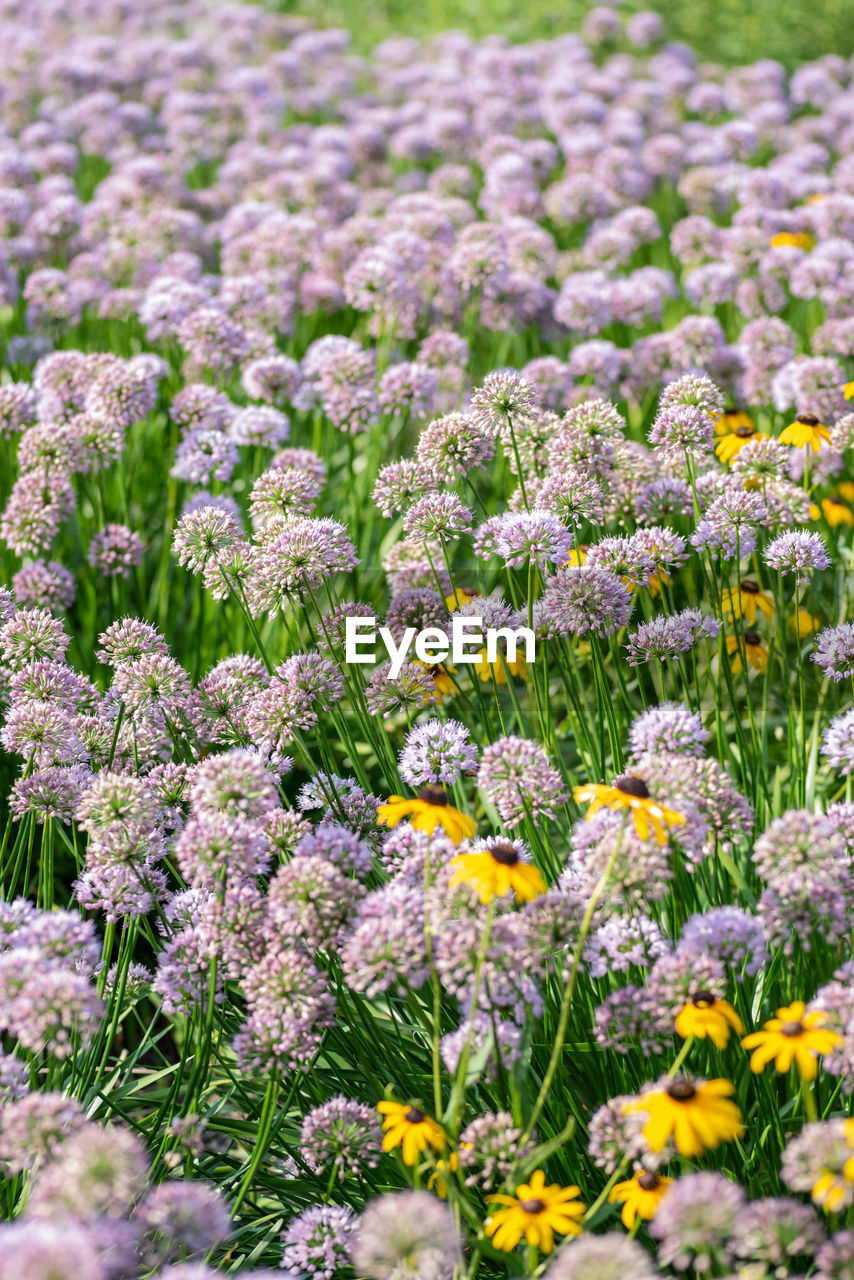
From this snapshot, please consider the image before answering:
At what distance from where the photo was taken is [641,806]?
2674mm

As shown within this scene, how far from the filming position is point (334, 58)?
474 inches

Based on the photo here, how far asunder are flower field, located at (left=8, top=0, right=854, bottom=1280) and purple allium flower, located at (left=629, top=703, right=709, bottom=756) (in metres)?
0.01

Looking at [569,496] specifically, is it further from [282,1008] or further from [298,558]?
[282,1008]

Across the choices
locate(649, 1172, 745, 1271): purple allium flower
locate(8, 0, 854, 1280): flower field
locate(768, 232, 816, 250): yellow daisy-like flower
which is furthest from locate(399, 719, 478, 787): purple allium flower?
locate(768, 232, 816, 250): yellow daisy-like flower

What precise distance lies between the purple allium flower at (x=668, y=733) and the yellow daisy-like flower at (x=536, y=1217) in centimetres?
101

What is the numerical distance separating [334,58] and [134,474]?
7.95 metres

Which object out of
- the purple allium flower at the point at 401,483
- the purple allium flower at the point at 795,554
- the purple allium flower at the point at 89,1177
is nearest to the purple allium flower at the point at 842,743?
the purple allium flower at the point at 795,554

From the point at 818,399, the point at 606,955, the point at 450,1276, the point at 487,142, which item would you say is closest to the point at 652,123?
the point at 487,142

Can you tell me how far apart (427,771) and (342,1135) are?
0.99 m

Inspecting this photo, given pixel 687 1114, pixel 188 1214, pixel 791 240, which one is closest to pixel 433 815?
pixel 687 1114

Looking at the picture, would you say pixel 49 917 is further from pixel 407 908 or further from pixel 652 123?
pixel 652 123

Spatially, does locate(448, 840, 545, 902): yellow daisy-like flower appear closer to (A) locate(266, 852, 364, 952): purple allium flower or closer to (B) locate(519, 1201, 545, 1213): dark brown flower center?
(A) locate(266, 852, 364, 952): purple allium flower

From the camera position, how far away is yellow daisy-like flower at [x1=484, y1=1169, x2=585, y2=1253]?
2.47m

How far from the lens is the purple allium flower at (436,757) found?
3.37 m
